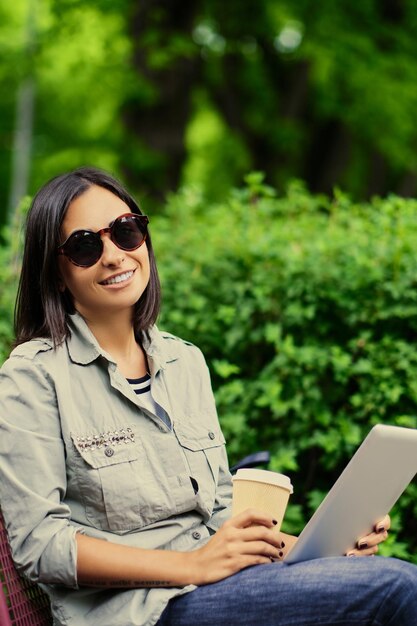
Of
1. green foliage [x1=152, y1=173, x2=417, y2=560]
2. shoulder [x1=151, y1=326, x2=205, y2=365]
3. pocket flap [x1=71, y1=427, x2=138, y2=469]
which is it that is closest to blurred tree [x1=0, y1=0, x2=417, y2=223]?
green foliage [x1=152, y1=173, x2=417, y2=560]

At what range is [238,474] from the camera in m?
2.48

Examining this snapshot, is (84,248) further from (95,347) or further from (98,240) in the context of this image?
Answer: (95,347)

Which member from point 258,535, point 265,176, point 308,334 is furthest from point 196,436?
point 265,176

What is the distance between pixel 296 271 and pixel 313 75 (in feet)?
37.1

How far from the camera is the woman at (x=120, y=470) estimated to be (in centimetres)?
207

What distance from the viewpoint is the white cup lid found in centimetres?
241

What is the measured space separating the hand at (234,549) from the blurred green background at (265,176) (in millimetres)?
1764

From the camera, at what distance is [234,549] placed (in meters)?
2.10

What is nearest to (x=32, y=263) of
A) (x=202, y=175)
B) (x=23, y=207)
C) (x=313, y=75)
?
(x=23, y=207)

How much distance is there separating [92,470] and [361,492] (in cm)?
61

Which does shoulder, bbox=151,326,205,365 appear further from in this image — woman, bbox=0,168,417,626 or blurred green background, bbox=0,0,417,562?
blurred green background, bbox=0,0,417,562

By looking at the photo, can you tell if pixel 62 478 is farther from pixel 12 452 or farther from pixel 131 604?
pixel 131 604

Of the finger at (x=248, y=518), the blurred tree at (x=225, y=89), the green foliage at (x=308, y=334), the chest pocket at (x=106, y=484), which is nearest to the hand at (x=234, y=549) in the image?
the finger at (x=248, y=518)

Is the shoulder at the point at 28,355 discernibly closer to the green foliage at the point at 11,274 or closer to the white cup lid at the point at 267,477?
the white cup lid at the point at 267,477
